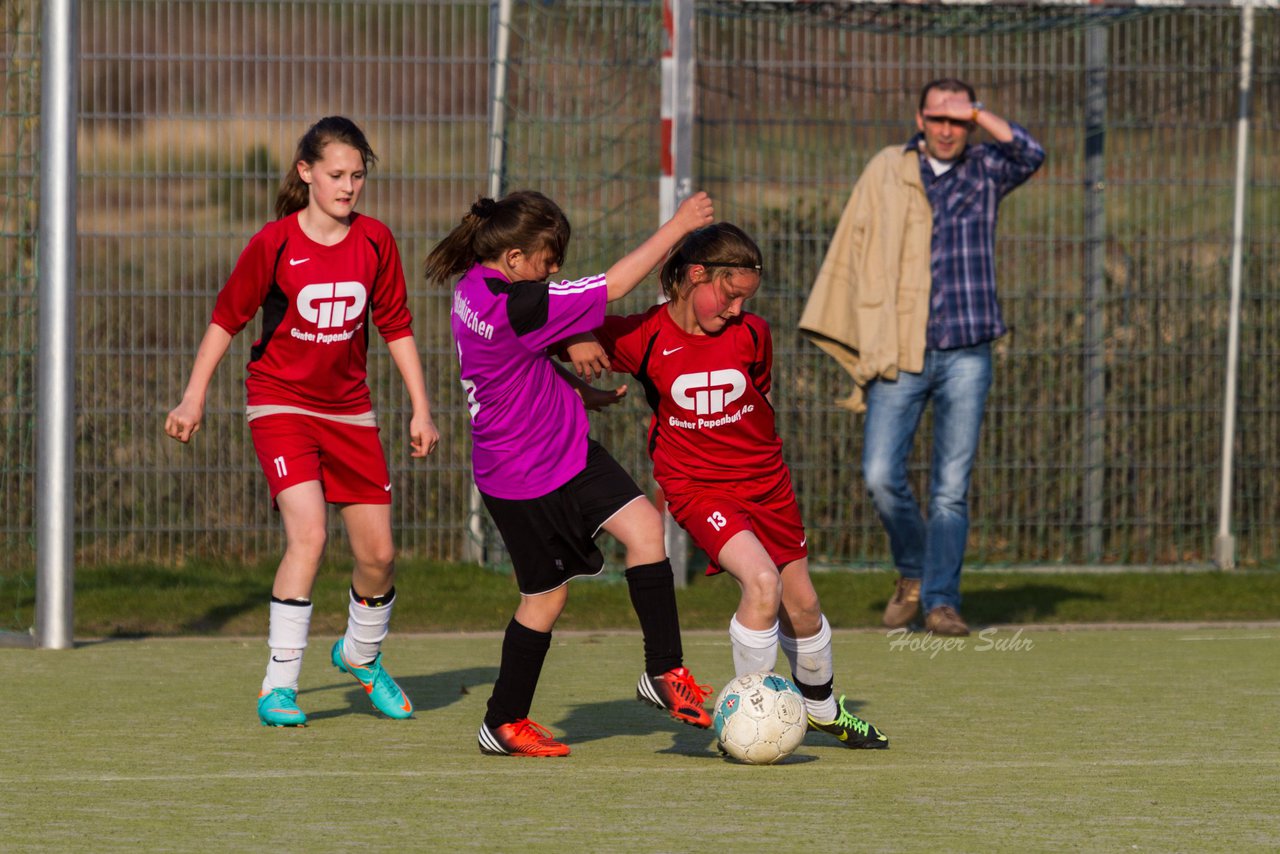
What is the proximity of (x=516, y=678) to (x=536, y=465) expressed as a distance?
1.83 feet

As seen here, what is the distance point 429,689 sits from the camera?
644 centimetres

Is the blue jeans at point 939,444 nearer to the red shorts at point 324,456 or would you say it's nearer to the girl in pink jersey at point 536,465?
the red shorts at point 324,456

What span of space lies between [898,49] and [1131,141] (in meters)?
1.38

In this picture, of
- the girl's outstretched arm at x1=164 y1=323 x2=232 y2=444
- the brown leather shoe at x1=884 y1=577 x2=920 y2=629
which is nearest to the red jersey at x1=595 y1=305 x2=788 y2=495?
the girl's outstretched arm at x1=164 y1=323 x2=232 y2=444

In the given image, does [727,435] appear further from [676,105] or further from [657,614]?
[676,105]

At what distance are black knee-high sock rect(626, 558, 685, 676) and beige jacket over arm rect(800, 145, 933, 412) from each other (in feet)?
8.92

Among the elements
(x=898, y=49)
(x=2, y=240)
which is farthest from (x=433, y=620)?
(x=898, y=49)

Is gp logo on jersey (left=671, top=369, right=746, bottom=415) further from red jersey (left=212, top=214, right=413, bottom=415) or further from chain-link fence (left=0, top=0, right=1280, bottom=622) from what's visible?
chain-link fence (left=0, top=0, right=1280, bottom=622)

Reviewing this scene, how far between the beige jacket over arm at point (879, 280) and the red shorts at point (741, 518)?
2.39 meters

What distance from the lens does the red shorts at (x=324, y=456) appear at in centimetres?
559

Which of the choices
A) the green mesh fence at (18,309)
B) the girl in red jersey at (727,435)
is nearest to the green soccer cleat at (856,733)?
the girl in red jersey at (727,435)

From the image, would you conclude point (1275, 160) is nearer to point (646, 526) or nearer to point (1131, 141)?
point (1131, 141)

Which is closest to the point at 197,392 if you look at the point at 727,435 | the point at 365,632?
the point at 365,632

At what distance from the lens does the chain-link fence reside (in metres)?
9.52
